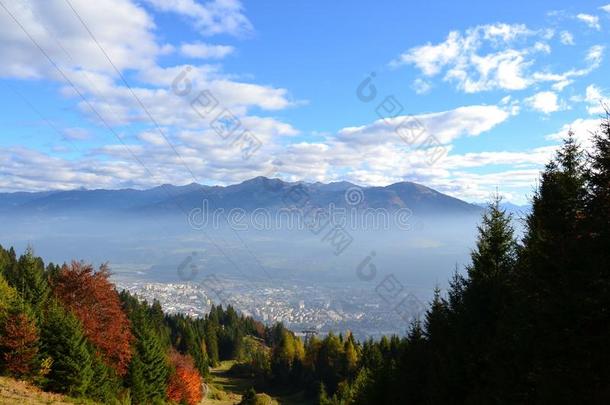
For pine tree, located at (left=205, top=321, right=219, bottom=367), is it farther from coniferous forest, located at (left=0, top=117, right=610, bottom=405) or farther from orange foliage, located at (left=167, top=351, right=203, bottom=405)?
coniferous forest, located at (left=0, top=117, right=610, bottom=405)

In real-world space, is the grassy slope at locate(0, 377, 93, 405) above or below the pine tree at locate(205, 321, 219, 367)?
above

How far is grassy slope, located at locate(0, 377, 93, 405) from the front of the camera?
958 inches

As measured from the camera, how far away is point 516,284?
18.1 metres

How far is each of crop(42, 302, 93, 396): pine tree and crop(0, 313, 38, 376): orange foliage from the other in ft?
4.62

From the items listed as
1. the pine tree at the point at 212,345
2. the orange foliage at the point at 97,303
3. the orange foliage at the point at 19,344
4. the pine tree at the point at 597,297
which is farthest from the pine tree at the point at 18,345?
the pine tree at the point at 212,345

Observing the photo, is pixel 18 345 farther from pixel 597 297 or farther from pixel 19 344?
pixel 597 297

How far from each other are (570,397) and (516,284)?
5984mm

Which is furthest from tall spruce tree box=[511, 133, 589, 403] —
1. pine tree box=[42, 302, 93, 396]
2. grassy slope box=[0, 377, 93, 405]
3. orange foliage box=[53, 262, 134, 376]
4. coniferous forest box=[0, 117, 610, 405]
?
orange foliage box=[53, 262, 134, 376]

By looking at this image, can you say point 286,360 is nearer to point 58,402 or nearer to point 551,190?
point 58,402

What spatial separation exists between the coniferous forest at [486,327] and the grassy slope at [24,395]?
4.75 ft

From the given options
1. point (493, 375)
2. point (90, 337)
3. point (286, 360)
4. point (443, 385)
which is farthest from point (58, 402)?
point (286, 360)

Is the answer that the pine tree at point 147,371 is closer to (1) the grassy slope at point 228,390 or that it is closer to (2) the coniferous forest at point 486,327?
(2) the coniferous forest at point 486,327

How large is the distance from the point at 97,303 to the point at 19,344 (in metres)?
9.82

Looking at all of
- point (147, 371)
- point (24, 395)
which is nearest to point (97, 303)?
point (147, 371)
